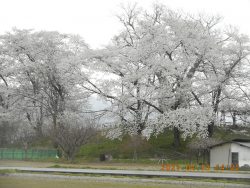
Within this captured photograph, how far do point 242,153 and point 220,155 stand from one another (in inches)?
70.0

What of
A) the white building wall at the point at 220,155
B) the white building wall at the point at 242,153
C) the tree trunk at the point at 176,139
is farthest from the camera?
the tree trunk at the point at 176,139

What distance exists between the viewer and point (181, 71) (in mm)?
40531

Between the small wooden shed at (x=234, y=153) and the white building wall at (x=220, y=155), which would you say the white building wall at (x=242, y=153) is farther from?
the white building wall at (x=220, y=155)

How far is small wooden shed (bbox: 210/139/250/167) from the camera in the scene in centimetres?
3147

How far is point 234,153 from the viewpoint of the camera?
104 feet

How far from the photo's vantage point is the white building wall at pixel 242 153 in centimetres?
3142

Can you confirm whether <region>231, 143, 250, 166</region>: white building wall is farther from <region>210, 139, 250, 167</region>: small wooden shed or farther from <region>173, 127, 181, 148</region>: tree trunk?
<region>173, 127, 181, 148</region>: tree trunk

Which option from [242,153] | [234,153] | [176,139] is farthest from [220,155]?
[176,139]

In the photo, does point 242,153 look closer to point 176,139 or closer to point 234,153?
point 234,153

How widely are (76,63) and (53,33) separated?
8.08 meters

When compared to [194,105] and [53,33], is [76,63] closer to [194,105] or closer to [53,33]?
[53,33]

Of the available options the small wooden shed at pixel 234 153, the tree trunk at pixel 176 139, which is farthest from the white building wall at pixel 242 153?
the tree trunk at pixel 176 139

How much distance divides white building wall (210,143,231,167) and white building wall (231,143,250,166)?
0.40 meters

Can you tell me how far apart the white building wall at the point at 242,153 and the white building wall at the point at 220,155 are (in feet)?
1.32
